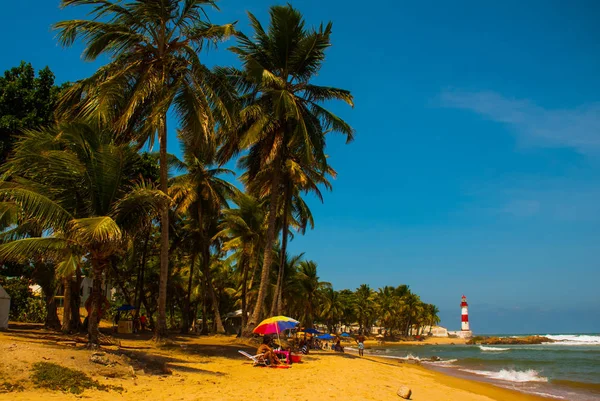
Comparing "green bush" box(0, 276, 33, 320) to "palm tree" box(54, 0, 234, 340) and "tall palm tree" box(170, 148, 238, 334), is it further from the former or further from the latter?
"palm tree" box(54, 0, 234, 340)

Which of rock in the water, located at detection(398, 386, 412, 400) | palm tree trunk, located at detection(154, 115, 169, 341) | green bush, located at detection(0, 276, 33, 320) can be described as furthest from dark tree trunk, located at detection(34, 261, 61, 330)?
rock in the water, located at detection(398, 386, 412, 400)

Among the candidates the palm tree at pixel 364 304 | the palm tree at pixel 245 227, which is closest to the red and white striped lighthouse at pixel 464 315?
the palm tree at pixel 364 304

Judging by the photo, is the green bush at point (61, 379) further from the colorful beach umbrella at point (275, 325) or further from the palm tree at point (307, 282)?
the palm tree at point (307, 282)

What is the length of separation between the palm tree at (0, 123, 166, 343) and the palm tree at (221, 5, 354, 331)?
335 inches

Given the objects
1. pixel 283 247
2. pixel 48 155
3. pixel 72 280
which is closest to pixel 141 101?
pixel 48 155

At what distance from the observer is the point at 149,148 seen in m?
16.1

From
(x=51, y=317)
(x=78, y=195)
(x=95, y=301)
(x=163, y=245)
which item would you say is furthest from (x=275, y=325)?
(x=51, y=317)

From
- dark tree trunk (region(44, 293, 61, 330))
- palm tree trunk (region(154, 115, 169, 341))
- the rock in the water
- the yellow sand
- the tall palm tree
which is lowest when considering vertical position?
the rock in the water

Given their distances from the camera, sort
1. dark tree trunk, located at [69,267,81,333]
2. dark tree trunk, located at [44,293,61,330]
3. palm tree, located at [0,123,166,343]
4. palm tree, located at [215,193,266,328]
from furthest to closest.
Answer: palm tree, located at [215,193,266,328] → dark tree trunk, located at [44,293,61,330] → dark tree trunk, located at [69,267,81,333] → palm tree, located at [0,123,166,343]

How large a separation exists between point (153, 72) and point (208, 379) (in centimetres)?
1061

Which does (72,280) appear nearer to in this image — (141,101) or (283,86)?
(141,101)

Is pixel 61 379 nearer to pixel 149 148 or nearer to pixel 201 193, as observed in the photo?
pixel 149 148

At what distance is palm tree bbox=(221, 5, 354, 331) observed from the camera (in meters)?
20.2

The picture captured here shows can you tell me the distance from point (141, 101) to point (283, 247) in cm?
A: 1176
